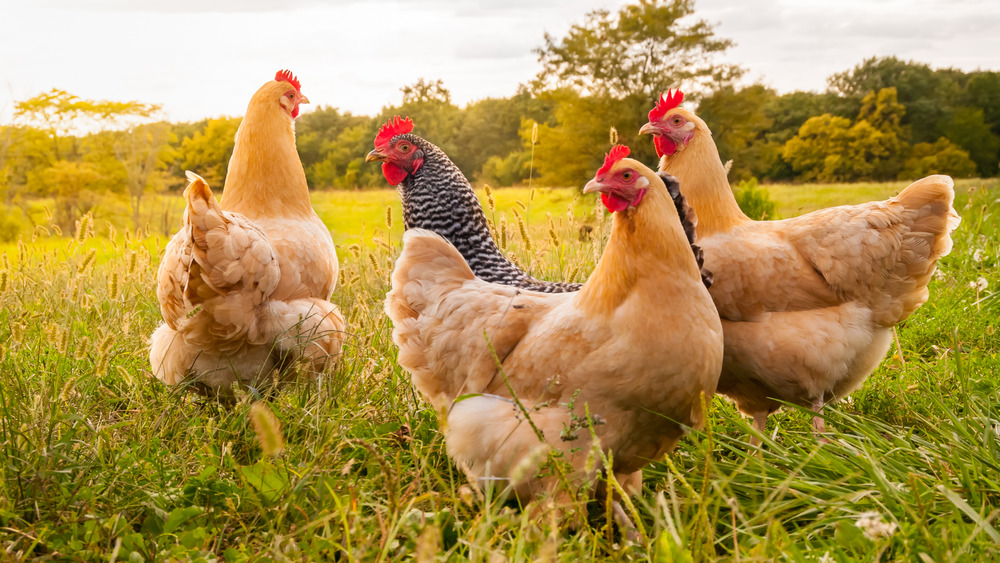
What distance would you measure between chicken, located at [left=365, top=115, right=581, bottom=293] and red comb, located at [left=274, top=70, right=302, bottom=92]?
3.14 ft

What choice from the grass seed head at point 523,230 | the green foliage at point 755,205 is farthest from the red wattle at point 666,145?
the green foliage at point 755,205

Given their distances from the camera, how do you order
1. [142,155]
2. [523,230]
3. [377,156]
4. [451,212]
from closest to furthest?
[451,212] < [377,156] < [523,230] < [142,155]

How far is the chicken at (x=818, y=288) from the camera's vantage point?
3.32 metres

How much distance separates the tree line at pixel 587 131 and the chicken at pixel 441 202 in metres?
5.07

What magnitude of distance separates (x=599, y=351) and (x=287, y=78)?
3349 millimetres

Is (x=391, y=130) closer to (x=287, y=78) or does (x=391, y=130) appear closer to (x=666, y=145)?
(x=287, y=78)

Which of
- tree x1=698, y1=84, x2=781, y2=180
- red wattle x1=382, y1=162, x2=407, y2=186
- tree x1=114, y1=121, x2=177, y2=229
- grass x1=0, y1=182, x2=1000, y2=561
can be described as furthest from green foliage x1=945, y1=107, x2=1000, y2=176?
red wattle x1=382, y1=162, x2=407, y2=186

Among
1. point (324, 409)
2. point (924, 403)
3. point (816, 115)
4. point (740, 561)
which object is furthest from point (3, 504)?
point (816, 115)

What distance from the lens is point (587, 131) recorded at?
73.4 feet

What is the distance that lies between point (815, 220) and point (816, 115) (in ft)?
97.8

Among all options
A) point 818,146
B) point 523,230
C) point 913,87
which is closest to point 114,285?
point 523,230

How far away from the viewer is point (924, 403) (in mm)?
3438

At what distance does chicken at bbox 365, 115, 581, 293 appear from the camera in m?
3.71

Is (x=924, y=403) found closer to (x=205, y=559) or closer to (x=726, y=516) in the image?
(x=726, y=516)
